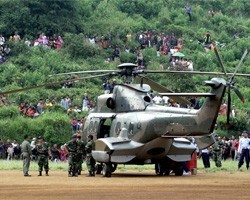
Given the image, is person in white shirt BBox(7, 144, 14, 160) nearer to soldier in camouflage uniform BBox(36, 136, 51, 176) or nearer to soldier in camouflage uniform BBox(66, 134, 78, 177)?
soldier in camouflage uniform BBox(36, 136, 51, 176)

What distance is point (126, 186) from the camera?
29.5 metres

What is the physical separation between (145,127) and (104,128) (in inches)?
119

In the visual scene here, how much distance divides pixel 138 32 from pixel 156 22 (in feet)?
25.0

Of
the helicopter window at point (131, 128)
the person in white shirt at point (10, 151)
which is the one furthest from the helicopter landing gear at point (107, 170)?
the person in white shirt at point (10, 151)

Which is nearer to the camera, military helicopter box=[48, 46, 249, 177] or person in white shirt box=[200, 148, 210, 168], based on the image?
military helicopter box=[48, 46, 249, 177]

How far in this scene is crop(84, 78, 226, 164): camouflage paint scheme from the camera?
3366 cm

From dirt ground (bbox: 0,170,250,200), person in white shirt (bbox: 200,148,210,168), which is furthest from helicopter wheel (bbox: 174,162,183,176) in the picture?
person in white shirt (bbox: 200,148,210,168)

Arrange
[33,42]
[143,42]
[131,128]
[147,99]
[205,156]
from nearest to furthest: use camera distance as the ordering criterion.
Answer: [131,128] → [147,99] → [205,156] → [143,42] → [33,42]

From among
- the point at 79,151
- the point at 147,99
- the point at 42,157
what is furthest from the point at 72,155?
the point at 147,99

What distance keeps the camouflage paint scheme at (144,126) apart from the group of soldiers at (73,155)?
71 cm

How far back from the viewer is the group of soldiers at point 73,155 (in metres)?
36.4

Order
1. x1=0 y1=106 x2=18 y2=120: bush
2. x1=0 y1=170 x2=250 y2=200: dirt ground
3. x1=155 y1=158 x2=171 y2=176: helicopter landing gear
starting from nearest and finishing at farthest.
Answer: x1=0 y1=170 x2=250 y2=200: dirt ground < x1=155 y1=158 x2=171 y2=176: helicopter landing gear < x1=0 y1=106 x2=18 y2=120: bush

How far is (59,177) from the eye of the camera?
35.1m

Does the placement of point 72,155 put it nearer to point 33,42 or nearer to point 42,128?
point 42,128
